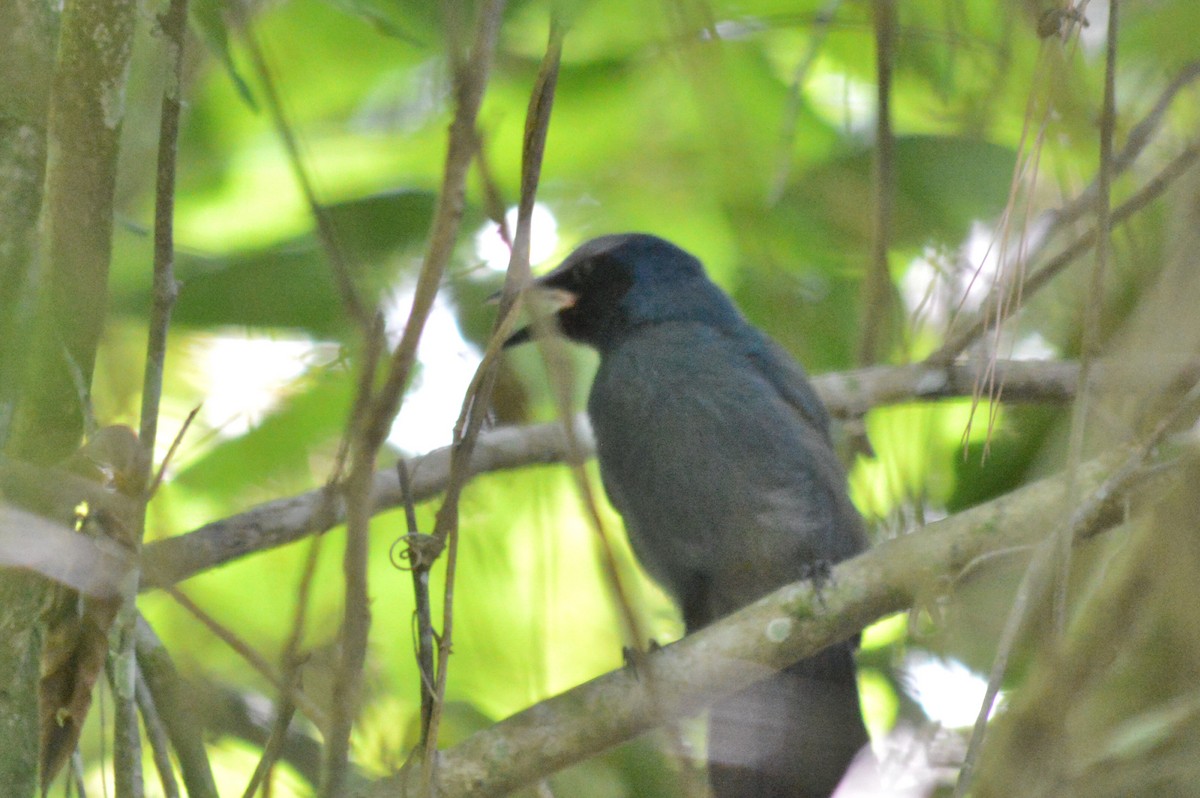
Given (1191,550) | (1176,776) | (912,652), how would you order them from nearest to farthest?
(1191,550), (1176,776), (912,652)

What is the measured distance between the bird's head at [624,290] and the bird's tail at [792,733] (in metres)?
1.31

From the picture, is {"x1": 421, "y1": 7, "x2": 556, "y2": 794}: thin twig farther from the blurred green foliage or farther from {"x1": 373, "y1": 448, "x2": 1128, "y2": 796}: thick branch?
the blurred green foliage

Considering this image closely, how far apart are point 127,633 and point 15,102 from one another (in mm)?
933

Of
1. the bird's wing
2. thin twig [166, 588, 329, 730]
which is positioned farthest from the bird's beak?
thin twig [166, 588, 329, 730]

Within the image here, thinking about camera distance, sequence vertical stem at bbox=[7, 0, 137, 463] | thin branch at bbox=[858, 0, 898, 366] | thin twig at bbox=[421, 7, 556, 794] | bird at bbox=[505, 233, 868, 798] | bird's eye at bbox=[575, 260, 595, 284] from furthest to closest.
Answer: bird's eye at bbox=[575, 260, 595, 284] → bird at bbox=[505, 233, 868, 798] → thin branch at bbox=[858, 0, 898, 366] → vertical stem at bbox=[7, 0, 137, 463] → thin twig at bbox=[421, 7, 556, 794]

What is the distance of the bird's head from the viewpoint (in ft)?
14.9

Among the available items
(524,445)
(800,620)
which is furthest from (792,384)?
(800,620)

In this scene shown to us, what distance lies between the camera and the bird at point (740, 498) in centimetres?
378

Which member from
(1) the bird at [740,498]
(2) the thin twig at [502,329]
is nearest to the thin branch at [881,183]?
(1) the bird at [740,498]

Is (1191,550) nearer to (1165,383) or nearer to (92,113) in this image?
(1165,383)

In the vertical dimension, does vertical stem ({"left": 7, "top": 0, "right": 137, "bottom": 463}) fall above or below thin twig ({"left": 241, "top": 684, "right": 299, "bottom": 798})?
above

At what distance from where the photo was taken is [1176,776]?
92.5 inches

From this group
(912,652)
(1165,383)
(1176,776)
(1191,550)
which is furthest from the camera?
(912,652)

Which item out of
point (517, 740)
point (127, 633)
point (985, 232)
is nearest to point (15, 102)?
point (127, 633)
